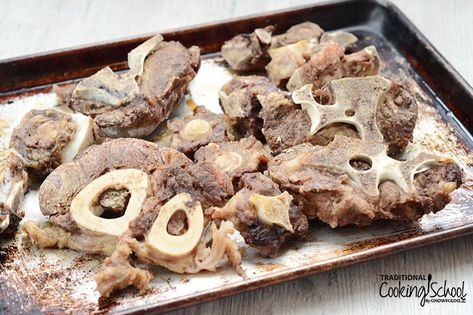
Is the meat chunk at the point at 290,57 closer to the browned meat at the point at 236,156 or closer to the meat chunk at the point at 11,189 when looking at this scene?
the browned meat at the point at 236,156

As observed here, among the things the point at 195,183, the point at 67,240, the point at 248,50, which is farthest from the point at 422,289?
the point at 248,50

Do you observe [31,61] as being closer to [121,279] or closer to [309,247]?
[121,279]

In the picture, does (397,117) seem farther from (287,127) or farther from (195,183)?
(195,183)

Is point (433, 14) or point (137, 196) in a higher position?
point (433, 14)

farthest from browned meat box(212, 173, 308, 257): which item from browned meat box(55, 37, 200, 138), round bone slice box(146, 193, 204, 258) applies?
browned meat box(55, 37, 200, 138)

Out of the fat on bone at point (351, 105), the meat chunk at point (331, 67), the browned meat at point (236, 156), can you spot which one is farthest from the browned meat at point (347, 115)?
the meat chunk at point (331, 67)

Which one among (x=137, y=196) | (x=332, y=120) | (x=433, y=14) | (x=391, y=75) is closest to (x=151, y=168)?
(x=137, y=196)
